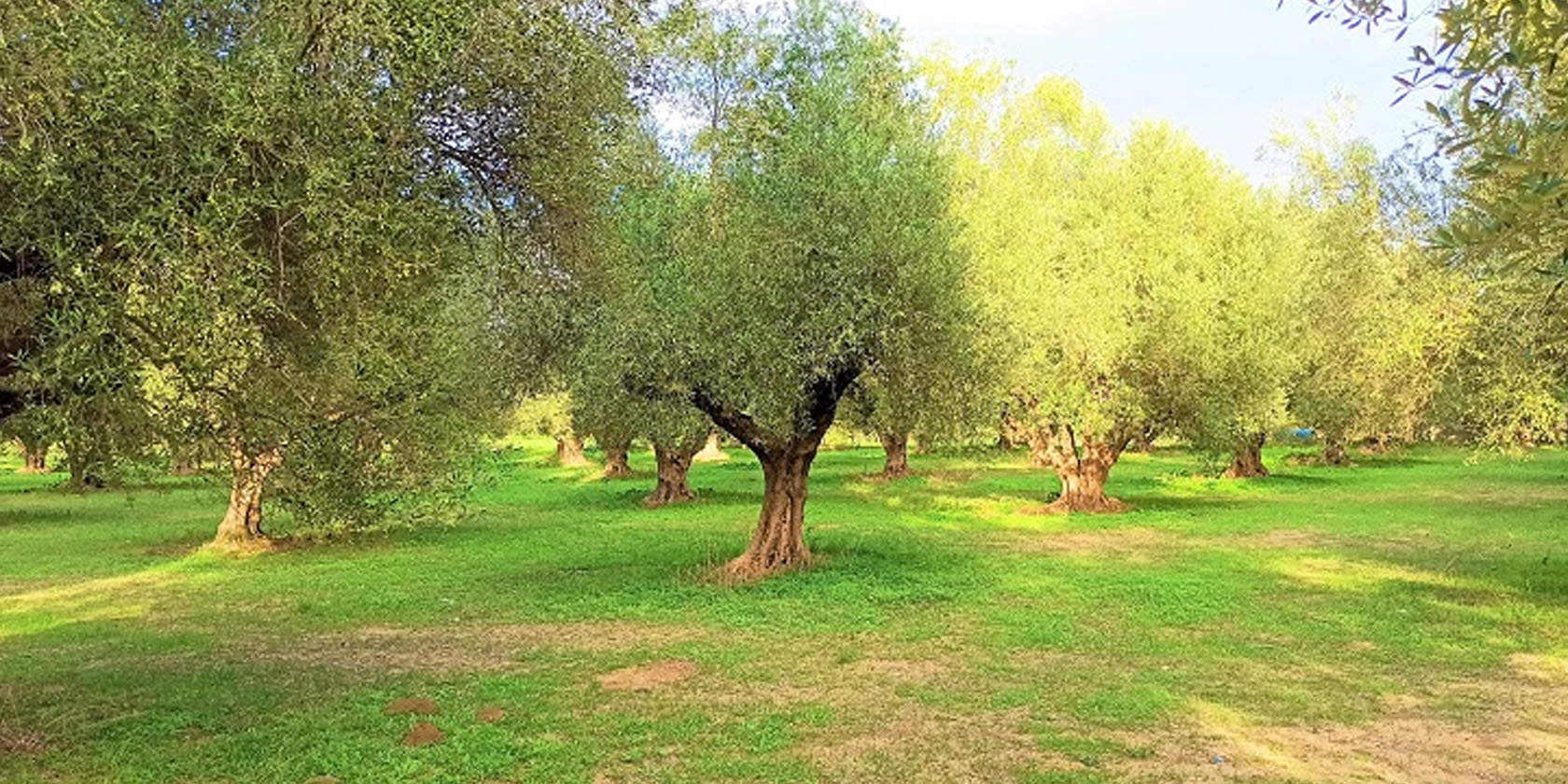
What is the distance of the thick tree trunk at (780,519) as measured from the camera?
21.7 m

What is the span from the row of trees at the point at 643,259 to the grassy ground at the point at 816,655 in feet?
8.64

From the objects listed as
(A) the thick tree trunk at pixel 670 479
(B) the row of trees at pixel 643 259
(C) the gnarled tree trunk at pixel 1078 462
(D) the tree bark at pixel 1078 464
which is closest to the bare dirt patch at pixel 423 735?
(B) the row of trees at pixel 643 259

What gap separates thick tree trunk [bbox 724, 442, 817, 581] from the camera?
71.2 feet

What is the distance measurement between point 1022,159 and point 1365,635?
21184 millimetres

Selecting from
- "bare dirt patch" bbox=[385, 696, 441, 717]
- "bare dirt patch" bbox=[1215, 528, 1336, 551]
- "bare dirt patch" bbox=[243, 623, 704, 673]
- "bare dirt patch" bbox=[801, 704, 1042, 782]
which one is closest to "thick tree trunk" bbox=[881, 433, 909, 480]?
"bare dirt patch" bbox=[1215, 528, 1336, 551]

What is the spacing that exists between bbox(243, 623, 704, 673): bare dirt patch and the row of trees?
255 cm

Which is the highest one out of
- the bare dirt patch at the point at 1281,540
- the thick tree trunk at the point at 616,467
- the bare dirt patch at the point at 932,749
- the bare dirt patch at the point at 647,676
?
the thick tree trunk at the point at 616,467

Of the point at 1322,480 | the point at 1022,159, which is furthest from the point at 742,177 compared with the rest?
the point at 1322,480

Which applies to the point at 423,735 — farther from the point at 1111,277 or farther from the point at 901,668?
the point at 1111,277

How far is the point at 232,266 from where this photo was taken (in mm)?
8086

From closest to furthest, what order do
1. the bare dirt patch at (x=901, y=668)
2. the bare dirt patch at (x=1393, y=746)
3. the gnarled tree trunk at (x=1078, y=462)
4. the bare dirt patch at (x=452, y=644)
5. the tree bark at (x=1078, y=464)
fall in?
1. the bare dirt patch at (x=1393, y=746)
2. the bare dirt patch at (x=901, y=668)
3. the bare dirt patch at (x=452, y=644)
4. the gnarled tree trunk at (x=1078, y=462)
5. the tree bark at (x=1078, y=464)

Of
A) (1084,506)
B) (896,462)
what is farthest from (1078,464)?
(896,462)

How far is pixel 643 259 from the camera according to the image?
61.8ft

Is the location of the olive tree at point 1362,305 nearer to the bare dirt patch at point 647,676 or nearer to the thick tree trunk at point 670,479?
the bare dirt patch at point 647,676
